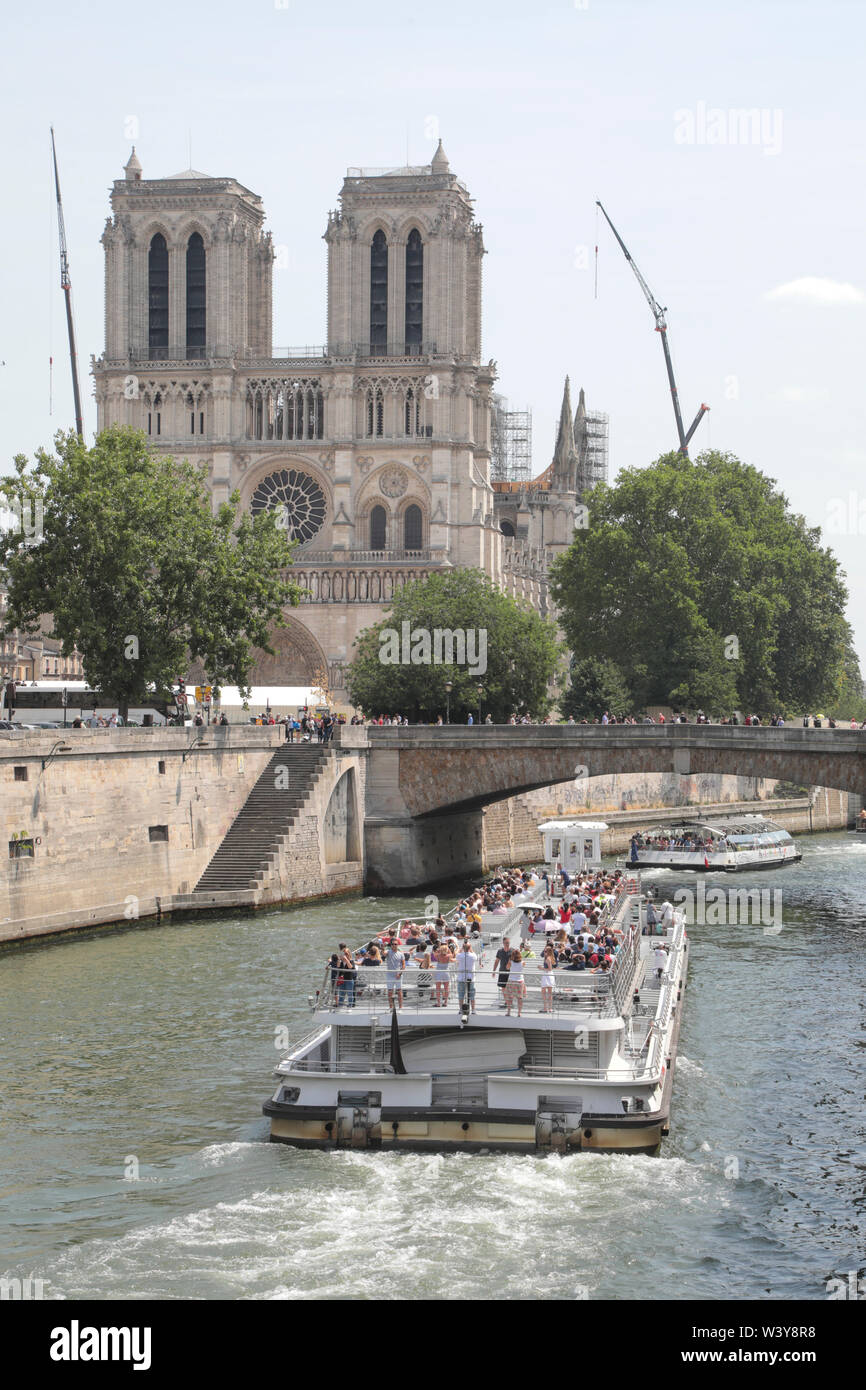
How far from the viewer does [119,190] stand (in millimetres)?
110000

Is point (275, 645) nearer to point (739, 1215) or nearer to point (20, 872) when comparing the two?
point (20, 872)

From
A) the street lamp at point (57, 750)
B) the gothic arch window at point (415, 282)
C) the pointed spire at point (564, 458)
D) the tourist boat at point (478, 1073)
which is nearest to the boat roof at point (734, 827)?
the street lamp at point (57, 750)

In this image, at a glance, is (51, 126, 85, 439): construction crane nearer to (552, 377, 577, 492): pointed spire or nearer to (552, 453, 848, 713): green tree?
(552, 453, 848, 713): green tree

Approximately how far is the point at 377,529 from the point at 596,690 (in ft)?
71.2

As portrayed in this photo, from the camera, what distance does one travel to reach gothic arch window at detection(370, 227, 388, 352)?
109250mm

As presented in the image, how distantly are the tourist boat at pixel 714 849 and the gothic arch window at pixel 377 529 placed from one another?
38963 millimetres

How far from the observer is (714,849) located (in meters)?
69.9

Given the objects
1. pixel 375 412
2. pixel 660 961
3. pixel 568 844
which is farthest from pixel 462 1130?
pixel 375 412

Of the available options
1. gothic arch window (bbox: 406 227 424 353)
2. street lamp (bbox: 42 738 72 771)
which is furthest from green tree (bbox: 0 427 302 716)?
gothic arch window (bbox: 406 227 424 353)

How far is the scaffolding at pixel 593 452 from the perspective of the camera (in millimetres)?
178875

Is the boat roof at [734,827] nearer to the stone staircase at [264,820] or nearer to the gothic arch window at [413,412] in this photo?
the stone staircase at [264,820]

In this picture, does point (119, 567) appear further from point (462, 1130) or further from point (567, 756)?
point (462, 1130)

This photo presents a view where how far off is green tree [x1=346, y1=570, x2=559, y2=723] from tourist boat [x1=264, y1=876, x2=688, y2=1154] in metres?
47.2
